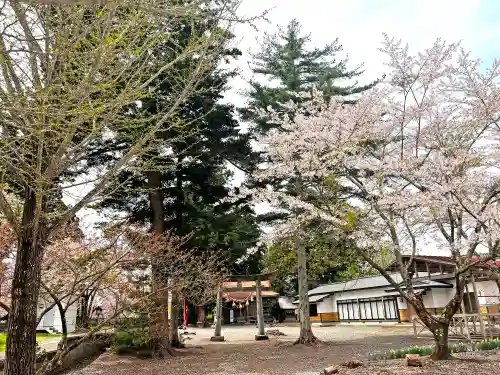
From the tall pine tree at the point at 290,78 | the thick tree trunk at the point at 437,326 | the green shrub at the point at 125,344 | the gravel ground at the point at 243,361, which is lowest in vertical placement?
the gravel ground at the point at 243,361

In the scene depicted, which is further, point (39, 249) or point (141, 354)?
point (141, 354)

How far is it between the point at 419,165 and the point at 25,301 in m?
6.65

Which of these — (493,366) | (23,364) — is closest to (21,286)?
(23,364)

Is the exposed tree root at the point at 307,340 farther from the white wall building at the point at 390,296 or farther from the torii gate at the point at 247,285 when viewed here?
the white wall building at the point at 390,296

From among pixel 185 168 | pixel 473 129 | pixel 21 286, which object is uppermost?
pixel 185 168

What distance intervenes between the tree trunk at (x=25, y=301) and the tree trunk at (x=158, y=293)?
15.0 feet

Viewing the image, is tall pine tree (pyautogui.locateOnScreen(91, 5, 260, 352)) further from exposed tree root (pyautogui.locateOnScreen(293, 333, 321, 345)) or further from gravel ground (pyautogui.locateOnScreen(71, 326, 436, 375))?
exposed tree root (pyautogui.locateOnScreen(293, 333, 321, 345))

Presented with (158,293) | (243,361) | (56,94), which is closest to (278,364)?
(243,361)

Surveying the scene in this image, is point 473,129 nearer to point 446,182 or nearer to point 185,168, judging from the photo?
point 446,182

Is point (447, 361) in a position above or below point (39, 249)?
below

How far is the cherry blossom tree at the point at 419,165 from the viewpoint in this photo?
6.37 m

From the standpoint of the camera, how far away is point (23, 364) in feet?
13.4

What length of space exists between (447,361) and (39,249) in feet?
21.9

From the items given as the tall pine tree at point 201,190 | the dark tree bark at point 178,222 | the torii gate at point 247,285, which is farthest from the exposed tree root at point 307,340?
the dark tree bark at point 178,222
